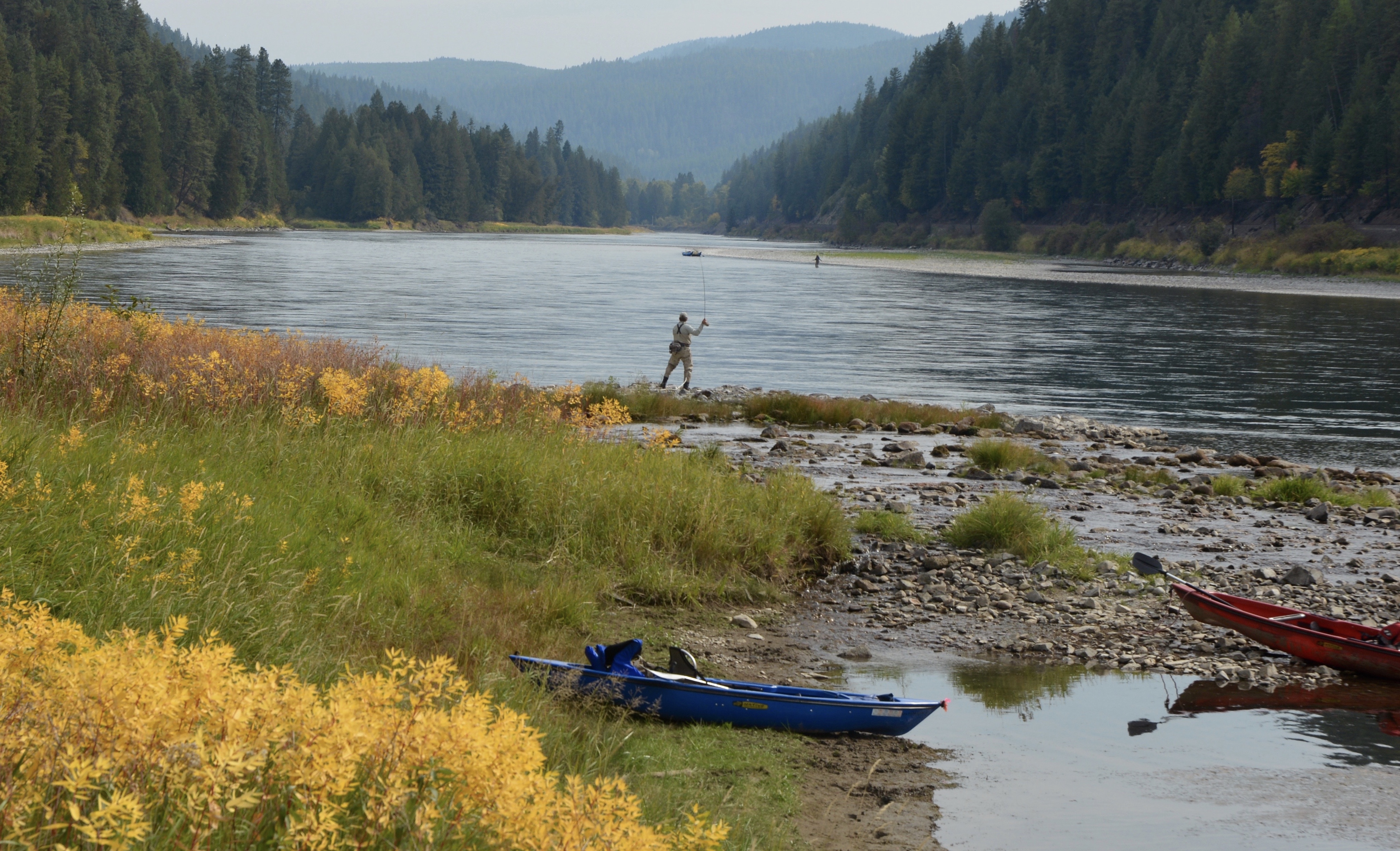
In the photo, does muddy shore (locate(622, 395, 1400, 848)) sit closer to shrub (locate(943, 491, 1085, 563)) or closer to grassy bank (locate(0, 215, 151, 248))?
shrub (locate(943, 491, 1085, 563))

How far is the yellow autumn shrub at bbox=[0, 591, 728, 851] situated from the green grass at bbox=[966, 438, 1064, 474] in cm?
1734

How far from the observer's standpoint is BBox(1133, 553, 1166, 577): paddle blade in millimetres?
12062

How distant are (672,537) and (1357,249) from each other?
8153cm

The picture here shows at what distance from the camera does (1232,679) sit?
34.0 feet

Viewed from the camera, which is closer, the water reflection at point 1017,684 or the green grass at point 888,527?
the water reflection at point 1017,684

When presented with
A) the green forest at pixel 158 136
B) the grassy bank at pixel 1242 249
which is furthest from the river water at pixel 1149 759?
the green forest at pixel 158 136

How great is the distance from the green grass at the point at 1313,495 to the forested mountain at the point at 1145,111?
79.0 meters

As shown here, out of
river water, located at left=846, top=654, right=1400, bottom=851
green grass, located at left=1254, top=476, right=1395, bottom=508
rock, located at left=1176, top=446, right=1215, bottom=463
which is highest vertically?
green grass, located at left=1254, top=476, right=1395, bottom=508

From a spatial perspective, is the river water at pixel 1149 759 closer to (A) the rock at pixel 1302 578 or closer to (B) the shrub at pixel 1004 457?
(A) the rock at pixel 1302 578

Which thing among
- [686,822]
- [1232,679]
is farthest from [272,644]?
[1232,679]

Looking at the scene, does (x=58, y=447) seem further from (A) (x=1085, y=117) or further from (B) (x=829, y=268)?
(A) (x=1085, y=117)

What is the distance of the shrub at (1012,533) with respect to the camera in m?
13.6

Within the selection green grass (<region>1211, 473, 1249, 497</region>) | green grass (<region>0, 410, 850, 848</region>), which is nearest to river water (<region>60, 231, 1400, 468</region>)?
green grass (<region>1211, 473, 1249, 497</region>)

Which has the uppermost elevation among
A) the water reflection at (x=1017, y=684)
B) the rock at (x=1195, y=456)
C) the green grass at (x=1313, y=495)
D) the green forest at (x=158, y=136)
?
the green forest at (x=158, y=136)
